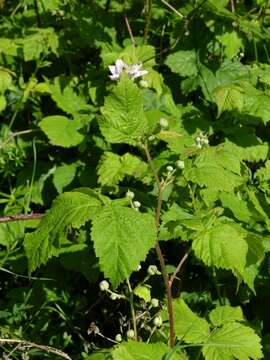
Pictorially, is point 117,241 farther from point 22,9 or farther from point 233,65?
point 22,9

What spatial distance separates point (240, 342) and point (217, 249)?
10.4 inches

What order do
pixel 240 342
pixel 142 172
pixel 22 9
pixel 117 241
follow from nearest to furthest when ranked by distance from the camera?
pixel 117 241, pixel 240 342, pixel 142 172, pixel 22 9

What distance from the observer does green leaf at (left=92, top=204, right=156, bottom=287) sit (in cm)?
134

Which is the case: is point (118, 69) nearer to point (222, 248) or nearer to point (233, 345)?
point (222, 248)

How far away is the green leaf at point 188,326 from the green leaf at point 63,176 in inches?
32.6

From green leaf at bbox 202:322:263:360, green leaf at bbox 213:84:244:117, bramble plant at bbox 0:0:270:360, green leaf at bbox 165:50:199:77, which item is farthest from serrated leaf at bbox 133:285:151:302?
green leaf at bbox 165:50:199:77

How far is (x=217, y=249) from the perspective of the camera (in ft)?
4.78

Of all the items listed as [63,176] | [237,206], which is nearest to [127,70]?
[63,176]

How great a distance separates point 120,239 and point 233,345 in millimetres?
395

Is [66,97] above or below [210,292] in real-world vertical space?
above

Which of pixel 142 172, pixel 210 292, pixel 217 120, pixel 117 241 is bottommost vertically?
pixel 210 292

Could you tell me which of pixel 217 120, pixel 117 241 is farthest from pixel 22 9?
pixel 117 241

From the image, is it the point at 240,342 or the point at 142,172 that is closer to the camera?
the point at 240,342

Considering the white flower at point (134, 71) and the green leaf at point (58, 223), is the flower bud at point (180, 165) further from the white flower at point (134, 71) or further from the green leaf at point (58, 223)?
the white flower at point (134, 71)
